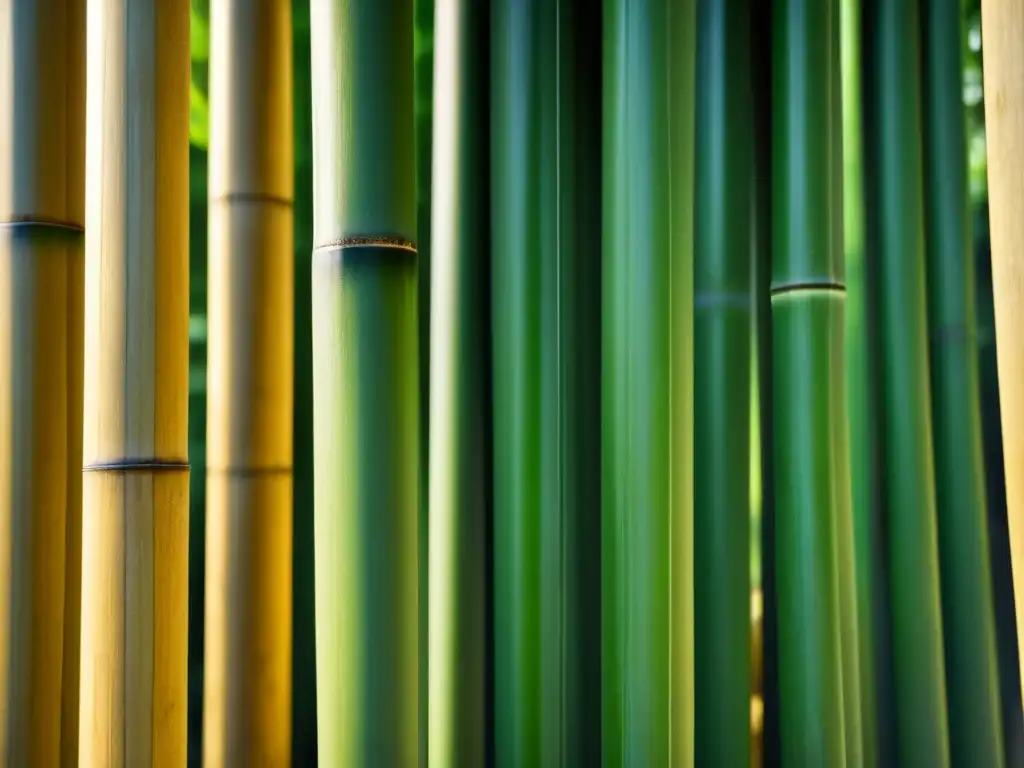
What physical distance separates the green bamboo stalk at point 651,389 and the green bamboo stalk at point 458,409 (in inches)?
3.8

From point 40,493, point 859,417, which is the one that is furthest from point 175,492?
point 859,417

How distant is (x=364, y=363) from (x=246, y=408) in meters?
0.21

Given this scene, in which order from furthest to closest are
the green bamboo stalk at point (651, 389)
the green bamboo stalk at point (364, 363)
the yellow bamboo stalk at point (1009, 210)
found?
the green bamboo stalk at point (651, 389), the green bamboo stalk at point (364, 363), the yellow bamboo stalk at point (1009, 210)

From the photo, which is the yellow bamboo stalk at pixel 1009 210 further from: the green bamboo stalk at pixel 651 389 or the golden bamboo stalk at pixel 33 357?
the golden bamboo stalk at pixel 33 357

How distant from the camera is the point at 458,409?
0.69 meters

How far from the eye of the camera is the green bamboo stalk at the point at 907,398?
78 cm

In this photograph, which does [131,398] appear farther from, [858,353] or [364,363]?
[858,353]

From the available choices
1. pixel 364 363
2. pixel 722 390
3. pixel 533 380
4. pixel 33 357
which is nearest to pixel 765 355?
pixel 722 390

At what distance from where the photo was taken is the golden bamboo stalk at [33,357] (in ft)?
2.00

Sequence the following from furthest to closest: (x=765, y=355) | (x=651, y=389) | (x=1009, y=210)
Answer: (x=765, y=355), (x=651, y=389), (x=1009, y=210)

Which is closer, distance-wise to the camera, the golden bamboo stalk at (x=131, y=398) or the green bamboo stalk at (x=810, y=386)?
the golden bamboo stalk at (x=131, y=398)

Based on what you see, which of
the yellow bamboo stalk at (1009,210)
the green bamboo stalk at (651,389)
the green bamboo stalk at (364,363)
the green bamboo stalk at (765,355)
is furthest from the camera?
the green bamboo stalk at (765,355)

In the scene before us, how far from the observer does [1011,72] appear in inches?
14.9

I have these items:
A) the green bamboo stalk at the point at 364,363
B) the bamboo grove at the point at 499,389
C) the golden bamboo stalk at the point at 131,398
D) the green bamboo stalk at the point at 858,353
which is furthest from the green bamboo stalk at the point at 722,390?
the golden bamboo stalk at the point at 131,398
